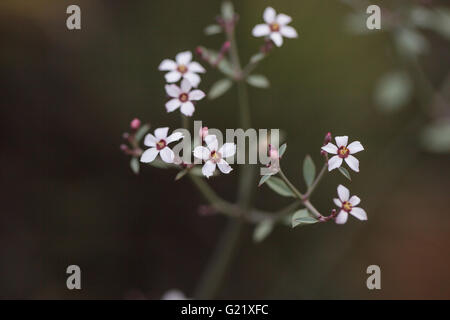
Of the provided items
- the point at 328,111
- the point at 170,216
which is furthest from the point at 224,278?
the point at 328,111

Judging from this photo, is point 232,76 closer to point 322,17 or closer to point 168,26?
point 168,26

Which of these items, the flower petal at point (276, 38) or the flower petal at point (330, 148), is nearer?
the flower petal at point (330, 148)

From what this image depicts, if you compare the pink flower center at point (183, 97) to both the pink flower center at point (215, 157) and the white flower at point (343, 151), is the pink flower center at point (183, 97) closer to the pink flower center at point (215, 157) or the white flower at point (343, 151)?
the pink flower center at point (215, 157)

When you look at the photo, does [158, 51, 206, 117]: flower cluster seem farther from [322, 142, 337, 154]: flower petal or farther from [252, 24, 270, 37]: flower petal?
[322, 142, 337, 154]: flower petal

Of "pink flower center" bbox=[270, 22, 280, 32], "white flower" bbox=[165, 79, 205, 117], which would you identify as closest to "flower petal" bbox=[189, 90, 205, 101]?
"white flower" bbox=[165, 79, 205, 117]

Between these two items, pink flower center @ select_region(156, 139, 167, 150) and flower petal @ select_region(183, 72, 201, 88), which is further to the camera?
flower petal @ select_region(183, 72, 201, 88)

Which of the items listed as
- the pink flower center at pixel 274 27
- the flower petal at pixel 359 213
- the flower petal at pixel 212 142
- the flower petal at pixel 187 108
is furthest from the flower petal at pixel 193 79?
the flower petal at pixel 359 213
